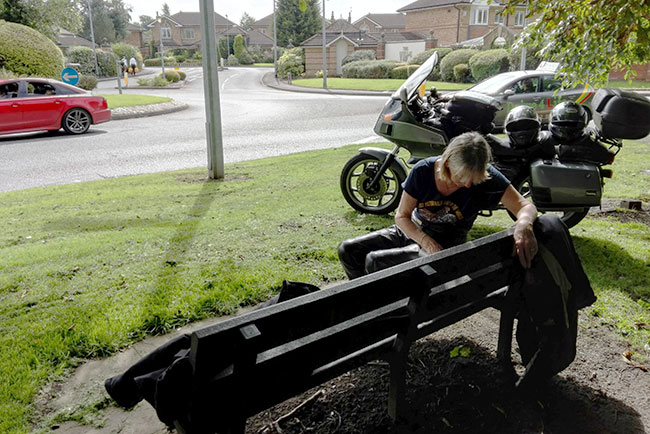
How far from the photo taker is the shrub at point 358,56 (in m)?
53.7

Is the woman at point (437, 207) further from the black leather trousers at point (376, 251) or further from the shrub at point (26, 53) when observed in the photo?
the shrub at point (26, 53)

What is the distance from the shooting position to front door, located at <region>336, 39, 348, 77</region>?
56566 millimetres

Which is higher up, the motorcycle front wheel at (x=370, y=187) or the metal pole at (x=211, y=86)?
the metal pole at (x=211, y=86)

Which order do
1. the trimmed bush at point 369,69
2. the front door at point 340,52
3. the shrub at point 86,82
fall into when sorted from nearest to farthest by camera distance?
the shrub at point 86,82, the trimmed bush at point 369,69, the front door at point 340,52

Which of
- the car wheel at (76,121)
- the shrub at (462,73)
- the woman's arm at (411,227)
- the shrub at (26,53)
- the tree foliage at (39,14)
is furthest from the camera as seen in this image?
the shrub at (462,73)

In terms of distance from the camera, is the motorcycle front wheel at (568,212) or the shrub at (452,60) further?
the shrub at (452,60)

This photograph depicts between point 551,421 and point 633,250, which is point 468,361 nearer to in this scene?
point 551,421

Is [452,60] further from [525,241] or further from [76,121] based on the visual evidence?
[525,241]

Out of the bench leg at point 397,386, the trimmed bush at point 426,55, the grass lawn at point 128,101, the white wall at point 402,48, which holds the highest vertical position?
the white wall at point 402,48

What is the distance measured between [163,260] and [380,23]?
86.5 m

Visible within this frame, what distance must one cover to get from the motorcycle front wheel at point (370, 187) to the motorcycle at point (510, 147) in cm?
1

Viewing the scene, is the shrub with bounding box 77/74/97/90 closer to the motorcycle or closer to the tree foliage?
the tree foliage

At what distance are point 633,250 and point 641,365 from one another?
2134 millimetres

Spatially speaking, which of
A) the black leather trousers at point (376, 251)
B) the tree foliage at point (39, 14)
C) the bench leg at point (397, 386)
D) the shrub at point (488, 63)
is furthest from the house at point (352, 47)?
the bench leg at point (397, 386)
